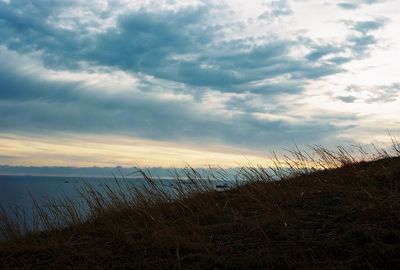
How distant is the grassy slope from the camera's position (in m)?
4.33

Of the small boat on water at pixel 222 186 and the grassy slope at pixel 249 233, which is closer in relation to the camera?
the grassy slope at pixel 249 233

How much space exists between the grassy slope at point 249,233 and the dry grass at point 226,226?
1cm

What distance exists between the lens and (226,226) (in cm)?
557

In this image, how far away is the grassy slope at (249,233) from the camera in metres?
4.33

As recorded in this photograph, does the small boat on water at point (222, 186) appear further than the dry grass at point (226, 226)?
Yes

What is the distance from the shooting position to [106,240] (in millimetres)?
5832

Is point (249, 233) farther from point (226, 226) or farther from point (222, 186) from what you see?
point (222, 186)

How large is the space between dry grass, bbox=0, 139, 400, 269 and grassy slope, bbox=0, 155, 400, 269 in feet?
0.04

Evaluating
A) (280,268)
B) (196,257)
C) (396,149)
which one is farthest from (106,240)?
(396,149)

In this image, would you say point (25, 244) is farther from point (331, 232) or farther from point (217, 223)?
point (331, 232)

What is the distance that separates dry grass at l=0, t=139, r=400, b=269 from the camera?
14.4ft

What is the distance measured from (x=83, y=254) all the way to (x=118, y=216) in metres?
2.21

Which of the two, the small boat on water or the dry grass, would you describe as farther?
the small boat on water

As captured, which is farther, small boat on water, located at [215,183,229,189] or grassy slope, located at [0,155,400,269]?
small boat on water, located at [215,183,229,189]
